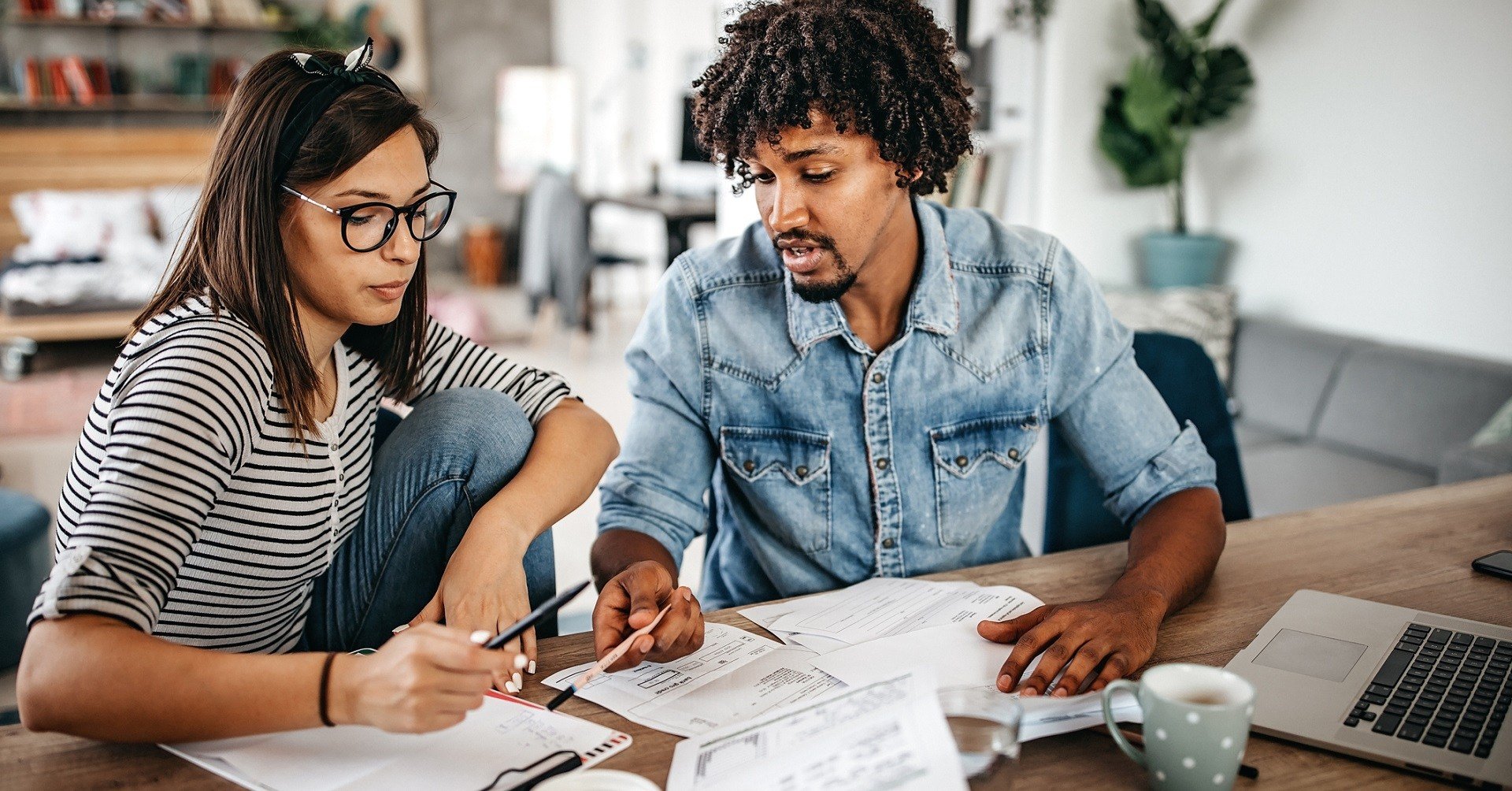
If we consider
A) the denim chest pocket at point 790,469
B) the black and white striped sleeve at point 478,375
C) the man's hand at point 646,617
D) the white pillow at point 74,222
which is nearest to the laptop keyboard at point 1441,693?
the man's hand at point 646,617

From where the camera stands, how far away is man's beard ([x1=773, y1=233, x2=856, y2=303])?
1.40m

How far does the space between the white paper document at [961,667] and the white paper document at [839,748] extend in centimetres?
8

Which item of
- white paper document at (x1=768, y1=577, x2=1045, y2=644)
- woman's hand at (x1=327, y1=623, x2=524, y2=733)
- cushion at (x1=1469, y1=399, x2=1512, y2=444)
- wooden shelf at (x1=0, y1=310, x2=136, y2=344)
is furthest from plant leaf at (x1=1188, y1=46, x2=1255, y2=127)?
wooden shelf at (x1=0, y1=310, x2=136, y2=344)

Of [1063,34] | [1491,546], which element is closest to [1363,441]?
[1063,34]

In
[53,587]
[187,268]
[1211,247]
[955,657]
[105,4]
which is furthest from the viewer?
[105,4]

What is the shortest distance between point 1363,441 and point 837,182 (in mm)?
2431

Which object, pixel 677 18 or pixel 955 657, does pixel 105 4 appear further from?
pixel 955 657

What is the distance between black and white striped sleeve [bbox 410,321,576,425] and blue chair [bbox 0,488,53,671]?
1555mm

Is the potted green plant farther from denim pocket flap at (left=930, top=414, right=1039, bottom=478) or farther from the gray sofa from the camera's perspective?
denim pocket flap at (left=930, top=414, right=1039, bottom=478)

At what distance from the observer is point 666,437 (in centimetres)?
144

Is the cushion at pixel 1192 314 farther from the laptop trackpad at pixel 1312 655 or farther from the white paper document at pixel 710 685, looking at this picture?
the white paper document at pixel 710 685

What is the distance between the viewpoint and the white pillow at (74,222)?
6.33 metres

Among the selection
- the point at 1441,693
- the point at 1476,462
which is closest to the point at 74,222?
the point at 1476,462

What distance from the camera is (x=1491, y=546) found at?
133cm
